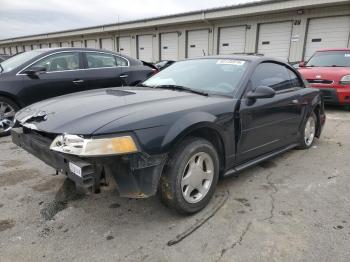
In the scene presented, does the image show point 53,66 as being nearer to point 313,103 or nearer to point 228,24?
point 313,103

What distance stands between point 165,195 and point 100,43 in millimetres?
27621

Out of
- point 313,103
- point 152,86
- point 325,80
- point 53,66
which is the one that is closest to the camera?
point 152,86

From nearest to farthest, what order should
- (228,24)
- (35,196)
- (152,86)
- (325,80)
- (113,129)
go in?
(113,129) → (35,196) → (152,86) → (325,80) → (228,24)

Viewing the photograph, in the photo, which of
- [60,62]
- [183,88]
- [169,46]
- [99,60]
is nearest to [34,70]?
[60,62]

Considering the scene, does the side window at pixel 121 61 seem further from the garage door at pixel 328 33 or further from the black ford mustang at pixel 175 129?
the garage door at pixel 328 33

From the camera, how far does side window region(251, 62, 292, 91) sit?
3453 millimetres

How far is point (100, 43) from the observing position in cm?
2794

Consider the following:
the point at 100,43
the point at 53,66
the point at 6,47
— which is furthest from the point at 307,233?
the point at 6,47

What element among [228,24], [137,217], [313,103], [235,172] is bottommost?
[137,217]

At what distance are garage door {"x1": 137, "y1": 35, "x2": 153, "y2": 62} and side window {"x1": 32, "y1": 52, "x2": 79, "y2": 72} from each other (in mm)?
18172

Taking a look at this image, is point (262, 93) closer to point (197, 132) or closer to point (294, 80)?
point (197, 132)

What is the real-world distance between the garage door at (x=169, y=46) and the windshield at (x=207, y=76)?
18.0 meters

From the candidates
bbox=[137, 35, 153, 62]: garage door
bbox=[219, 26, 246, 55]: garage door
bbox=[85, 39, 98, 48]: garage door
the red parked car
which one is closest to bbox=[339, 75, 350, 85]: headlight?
the red parked car

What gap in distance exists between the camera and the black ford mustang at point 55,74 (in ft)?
16.7
